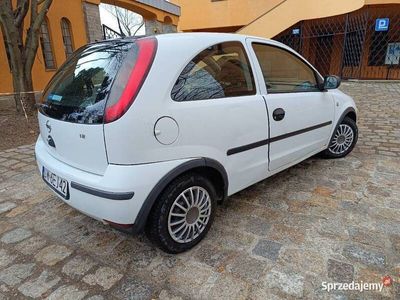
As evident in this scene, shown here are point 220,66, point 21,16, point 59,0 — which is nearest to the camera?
point 220,66

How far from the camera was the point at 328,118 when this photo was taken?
340 centimetres

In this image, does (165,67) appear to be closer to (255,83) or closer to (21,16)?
(255,83)

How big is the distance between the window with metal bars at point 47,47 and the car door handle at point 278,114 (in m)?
9.95

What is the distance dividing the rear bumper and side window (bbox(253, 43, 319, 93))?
1.26 m

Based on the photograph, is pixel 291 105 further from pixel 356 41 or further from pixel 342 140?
pixel 356 41

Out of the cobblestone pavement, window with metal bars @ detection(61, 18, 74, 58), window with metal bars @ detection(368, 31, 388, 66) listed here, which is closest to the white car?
the cobblestone pavement

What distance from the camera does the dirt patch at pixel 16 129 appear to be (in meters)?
5.25

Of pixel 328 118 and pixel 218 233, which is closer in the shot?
pixel 218 233

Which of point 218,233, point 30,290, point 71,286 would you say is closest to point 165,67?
point 218,233

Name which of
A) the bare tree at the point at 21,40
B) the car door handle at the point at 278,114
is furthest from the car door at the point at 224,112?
the bare tree at the point at 21,40

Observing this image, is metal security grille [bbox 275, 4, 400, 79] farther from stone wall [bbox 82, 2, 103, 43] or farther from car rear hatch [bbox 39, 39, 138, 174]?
car rear hatch [bbox 39, 39, 138, 174]

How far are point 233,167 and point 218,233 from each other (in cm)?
55

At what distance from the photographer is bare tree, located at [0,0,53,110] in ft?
20.8

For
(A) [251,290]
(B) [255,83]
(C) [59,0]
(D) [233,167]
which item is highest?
(C) [59,0]
